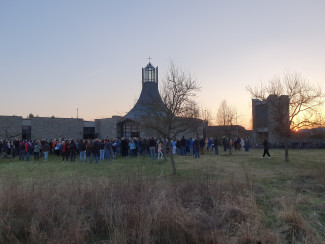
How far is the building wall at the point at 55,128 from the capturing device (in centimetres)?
3862

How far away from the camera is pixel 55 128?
1561 inches

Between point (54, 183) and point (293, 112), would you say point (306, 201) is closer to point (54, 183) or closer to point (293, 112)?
point (54, 183)

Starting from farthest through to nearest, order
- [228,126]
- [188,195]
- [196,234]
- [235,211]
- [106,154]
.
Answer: [228,126]
[106,154]
[188,195]
[235,211]
[196,234]

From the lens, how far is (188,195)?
24.2 ft

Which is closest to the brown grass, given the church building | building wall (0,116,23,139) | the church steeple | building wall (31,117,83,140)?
the church building

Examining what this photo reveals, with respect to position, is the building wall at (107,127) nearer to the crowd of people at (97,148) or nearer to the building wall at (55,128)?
the building wall at (55,128)

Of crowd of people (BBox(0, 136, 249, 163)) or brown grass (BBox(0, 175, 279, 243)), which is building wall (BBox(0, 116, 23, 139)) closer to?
crowd of people (BBox(0, 136, 249, 163))

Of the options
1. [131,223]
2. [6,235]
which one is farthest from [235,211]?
[6,235]

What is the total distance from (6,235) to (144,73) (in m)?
38.0

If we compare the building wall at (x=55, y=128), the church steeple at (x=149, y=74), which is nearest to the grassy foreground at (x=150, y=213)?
the building wall at (x=55, y=128)

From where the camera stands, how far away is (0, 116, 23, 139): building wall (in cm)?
3644

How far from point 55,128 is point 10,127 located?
518 cm

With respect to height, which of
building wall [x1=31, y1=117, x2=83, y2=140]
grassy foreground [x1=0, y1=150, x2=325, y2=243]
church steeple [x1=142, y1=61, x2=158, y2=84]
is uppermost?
church steeple [x1=142, y1=61, x2=158, y2=84]

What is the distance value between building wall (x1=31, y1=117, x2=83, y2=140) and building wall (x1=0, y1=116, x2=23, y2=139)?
159 centimetres
